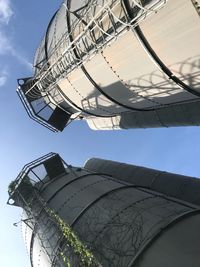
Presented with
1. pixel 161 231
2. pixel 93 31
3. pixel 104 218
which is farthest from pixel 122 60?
pixel 161 231

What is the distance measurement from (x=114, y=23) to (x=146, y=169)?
366 inches

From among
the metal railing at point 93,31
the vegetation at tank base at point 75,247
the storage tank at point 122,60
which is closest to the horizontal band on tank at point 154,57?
the storage tank at point 122,60

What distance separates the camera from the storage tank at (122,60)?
8.76 meters

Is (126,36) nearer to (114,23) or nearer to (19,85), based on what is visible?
(114,23)

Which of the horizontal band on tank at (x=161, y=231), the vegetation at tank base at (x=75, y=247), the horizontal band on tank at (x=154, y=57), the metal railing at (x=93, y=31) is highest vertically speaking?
the metal railing at (x=93, y=31)

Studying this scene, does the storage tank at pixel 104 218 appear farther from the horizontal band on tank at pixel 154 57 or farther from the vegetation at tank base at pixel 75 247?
the horizontal band on tank at pixel 154 57

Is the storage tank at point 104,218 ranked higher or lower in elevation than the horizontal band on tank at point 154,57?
lower

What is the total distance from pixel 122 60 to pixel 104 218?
422 centimetres

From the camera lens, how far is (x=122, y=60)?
11.1m

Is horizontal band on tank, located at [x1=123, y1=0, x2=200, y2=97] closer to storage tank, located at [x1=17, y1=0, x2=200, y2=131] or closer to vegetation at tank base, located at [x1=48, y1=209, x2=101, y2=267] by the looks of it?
storage tank, located at [x1=17, y1=0, x2=200, y2=131]

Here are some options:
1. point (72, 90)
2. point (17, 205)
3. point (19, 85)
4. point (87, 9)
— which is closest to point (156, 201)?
point (87, 9)

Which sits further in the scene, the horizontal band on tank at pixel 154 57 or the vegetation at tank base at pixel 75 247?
the horizontal band on tank at pixel 154 57

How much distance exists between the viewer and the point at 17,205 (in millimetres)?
16781

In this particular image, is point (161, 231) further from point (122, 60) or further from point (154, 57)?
point (122, 60)
